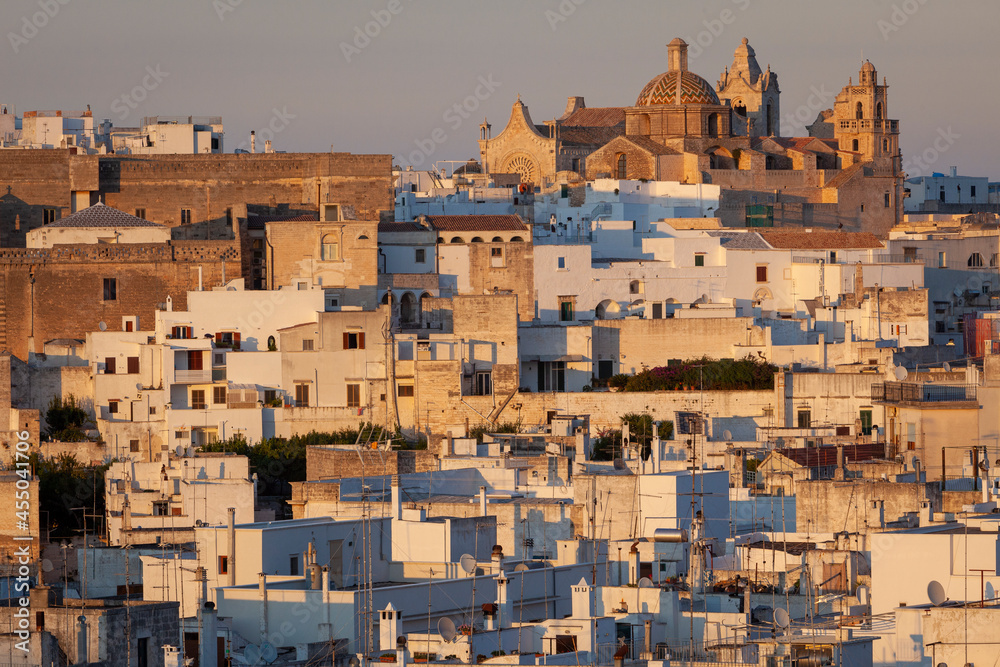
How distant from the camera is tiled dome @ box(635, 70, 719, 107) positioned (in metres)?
50.7

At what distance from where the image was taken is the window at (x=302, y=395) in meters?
34.6

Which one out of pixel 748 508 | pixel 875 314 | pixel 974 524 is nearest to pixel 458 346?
pixel 875 314

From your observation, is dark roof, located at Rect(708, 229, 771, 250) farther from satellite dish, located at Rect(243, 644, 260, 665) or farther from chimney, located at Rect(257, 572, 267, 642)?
satellite dish, located at Rect(243, 644, 260, 665)

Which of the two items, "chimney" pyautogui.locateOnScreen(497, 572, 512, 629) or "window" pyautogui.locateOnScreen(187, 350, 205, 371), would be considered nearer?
"chimney" pyautogui.locateOnScreen(497, 572, 512, 629)

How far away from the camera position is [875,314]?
37344mm

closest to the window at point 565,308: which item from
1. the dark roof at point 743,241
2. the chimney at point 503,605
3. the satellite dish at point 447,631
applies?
the dark roof at point 743,241

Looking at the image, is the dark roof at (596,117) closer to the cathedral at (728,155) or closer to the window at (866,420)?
the cathedral at (728,155)

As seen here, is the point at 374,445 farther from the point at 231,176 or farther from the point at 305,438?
the point at 231,176

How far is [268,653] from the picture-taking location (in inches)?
689

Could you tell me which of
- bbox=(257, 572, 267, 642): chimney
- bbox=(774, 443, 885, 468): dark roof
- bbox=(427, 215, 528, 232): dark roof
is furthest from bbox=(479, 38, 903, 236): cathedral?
bbox=(257, 572, 267, 642): chimney

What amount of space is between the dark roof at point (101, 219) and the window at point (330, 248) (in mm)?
4167

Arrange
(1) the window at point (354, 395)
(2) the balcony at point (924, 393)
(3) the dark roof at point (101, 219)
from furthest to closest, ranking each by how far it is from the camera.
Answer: (3) the dark roof at point (101, 219), (1) the window at point (354, 395), (2) the balcony at point (924, 393)

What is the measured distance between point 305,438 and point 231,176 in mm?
10923

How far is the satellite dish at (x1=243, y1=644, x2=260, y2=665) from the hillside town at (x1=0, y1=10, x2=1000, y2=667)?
10cm
